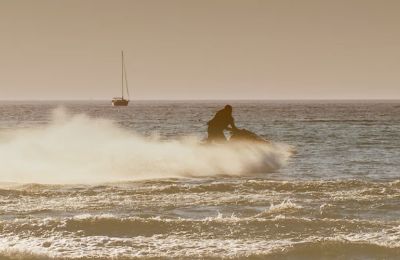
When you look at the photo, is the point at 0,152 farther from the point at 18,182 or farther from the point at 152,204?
the point at 152,204

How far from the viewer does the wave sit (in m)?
23.2

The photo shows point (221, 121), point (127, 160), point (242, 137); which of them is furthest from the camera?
point (242, 137)

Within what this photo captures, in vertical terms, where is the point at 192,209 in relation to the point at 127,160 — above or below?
above

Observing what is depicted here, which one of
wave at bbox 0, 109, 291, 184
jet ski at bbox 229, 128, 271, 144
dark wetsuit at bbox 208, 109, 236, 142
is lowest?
wave at bbox 0, 109, 291, 184

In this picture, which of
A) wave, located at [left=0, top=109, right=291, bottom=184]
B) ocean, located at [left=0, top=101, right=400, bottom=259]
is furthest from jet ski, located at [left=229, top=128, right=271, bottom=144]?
ocean, located at [left=0, top=101, right=400, bottom=259]

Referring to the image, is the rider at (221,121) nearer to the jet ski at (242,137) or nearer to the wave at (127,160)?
the jet ski at (242,137)

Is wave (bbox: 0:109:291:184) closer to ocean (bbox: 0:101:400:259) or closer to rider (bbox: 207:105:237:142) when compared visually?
ocean (bbox: 0:101:400:259)

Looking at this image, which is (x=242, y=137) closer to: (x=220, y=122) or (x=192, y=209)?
(x=220, y=122)

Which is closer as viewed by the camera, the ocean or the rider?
the ocean

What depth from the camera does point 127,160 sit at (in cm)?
2792

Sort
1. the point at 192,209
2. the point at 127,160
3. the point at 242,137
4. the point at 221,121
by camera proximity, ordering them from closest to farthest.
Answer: the point at 192,209 < the point at 221,121 < the point at 127,160 < the point at 242,137

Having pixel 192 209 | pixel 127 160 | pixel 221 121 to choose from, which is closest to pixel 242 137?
pixel 221 121

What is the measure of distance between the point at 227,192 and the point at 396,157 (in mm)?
18387

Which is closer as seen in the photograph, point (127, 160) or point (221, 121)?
point (221, 121)
